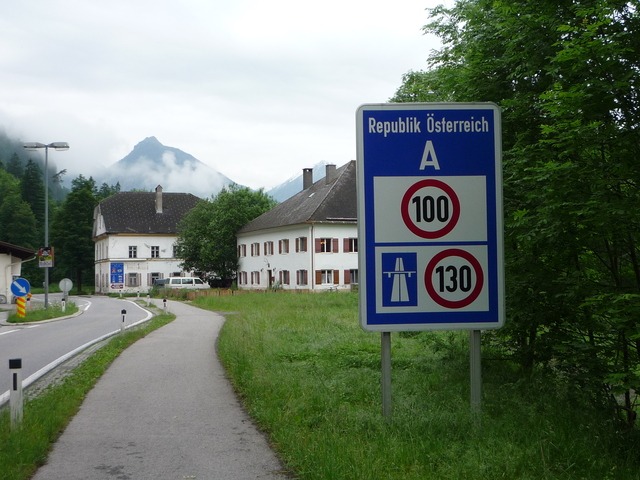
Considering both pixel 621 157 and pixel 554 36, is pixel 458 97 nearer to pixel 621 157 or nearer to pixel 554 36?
pixel 554 36

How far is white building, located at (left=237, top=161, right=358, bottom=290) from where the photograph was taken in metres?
60.9

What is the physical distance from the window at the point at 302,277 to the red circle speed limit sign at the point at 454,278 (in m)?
53.7

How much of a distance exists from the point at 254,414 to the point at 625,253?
15.0 feet

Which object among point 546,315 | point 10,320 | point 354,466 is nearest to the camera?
point 354,466

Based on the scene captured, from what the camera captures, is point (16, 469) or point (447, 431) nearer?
point (16, 469)

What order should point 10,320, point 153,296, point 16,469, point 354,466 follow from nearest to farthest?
point 354,466, point 16,469, point 10,320, point 153,296

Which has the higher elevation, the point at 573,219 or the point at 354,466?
the point at 573,219

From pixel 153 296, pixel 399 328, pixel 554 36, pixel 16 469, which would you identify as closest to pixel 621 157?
pixel 554 36

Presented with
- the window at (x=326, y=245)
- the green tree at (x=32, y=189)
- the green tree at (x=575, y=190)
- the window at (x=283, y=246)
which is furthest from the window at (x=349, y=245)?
the green tree at (x=32, y=189)

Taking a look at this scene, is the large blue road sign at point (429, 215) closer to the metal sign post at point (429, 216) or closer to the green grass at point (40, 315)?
the metal sign post at point (429, 216)

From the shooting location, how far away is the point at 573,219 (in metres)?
7.02

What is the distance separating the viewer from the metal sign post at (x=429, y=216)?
724cm

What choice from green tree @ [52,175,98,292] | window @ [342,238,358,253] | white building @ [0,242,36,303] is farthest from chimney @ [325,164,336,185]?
green tree @ [52,175,98,292]

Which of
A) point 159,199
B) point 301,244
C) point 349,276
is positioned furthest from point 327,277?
point 159,199
